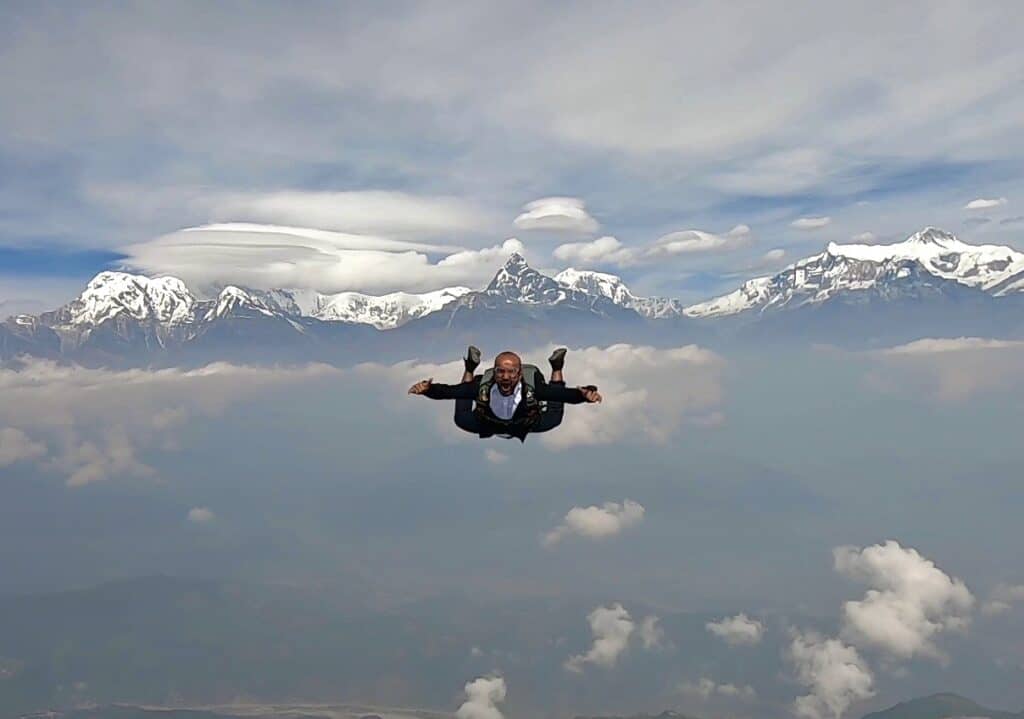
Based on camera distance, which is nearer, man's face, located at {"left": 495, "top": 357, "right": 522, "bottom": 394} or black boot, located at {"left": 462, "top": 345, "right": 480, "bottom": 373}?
man's face, located at {"left": 495, "top": 357, "right": 522, "bottom": 394}

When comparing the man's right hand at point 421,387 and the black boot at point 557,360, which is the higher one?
the black boot at point 557,360

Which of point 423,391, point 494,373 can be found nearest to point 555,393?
point 494,373

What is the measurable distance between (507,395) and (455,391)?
1109 mm

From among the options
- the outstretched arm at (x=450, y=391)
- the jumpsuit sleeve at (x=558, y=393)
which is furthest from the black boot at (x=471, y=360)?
the jumpsuit sleeve at (x=558, y=393)

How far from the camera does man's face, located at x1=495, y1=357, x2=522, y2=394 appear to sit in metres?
12.1

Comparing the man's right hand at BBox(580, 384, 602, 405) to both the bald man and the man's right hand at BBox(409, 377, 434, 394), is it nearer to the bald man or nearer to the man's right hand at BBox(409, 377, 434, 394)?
the bald man

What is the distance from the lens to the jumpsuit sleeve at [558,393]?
12656 millimetres

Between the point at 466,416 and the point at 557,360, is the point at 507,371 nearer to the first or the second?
the point at 557,360

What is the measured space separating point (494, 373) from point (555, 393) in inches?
52.9

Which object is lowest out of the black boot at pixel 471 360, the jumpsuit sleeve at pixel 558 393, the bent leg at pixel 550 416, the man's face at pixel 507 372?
the bent leg at pixel 550 416

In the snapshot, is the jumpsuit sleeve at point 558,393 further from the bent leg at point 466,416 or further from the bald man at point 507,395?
the bent leg at point 466,416

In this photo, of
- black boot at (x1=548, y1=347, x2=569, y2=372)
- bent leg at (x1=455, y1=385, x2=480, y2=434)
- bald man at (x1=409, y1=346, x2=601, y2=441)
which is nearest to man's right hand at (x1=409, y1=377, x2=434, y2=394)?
bald man at (x1=409, y1=346, x2=601, y2=441)

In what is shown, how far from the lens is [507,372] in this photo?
39.7ft

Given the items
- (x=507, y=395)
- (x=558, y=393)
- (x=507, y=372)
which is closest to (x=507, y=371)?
(x=507, y=372)
